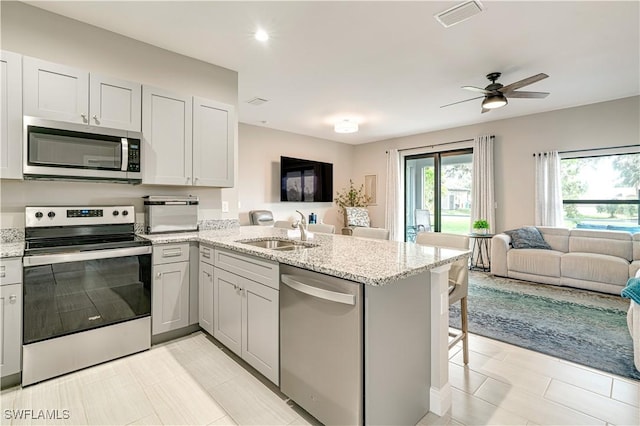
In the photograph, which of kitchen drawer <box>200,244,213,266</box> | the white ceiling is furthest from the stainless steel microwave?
the white ceiling

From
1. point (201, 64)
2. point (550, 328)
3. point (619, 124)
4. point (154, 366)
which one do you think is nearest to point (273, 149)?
point (201, 64)

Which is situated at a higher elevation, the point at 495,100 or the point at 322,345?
the point at 495,100

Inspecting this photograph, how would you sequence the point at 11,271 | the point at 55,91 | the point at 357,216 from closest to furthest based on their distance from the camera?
the point at 11,271 < the point at 55,91 < the point at 357,216

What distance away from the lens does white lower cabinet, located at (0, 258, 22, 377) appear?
6.28 ft

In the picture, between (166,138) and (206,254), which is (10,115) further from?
(206,254)

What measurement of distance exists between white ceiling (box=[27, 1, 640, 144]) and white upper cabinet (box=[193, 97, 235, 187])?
1.84 ft

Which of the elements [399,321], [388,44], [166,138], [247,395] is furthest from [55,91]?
[399,321]

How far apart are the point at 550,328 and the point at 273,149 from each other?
5.26 m

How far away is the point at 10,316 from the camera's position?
195 centimetres

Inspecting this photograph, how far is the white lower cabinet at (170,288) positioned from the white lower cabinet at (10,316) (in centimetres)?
80

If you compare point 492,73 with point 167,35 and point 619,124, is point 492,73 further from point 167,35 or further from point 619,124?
point 167,35

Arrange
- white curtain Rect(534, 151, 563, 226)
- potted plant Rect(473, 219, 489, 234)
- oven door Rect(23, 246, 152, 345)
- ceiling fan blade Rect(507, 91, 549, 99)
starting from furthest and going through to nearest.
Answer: potted plant Rect(473, 219, 489, 234) < white curtain Rect(534, 151, 563, 226) < ceiling fan blade Rect(507, 91, 549, 99) < oven door Rect(23, 246, 152, 345)

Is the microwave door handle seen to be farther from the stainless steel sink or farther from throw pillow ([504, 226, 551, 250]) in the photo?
throw pillow ([504, 226, 551, 250])

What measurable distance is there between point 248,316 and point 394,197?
560 centimetres
